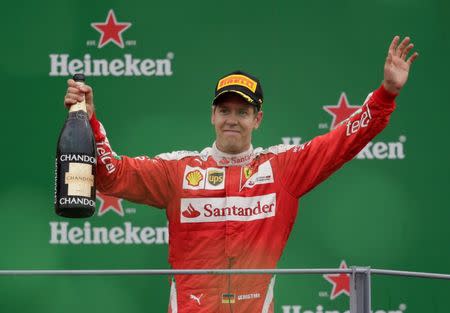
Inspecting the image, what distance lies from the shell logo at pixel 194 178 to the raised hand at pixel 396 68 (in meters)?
0.70

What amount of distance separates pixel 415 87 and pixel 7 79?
1828mm

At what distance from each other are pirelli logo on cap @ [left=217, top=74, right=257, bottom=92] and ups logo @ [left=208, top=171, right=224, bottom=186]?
0.30 meters

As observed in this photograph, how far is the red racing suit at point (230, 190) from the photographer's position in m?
3.22

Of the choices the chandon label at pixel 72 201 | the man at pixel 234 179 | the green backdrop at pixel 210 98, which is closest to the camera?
the chandon label at pixel 72 201

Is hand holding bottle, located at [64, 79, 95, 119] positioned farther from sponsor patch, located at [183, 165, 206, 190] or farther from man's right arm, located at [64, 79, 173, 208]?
sponsor patch, located at [183, 165, 206, 190]

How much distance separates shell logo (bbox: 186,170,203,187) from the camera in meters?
3.38

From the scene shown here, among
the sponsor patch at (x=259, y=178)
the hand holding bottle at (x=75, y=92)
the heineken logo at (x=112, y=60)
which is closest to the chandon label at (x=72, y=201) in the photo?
the hand holding bottle at (x=75, y=92)

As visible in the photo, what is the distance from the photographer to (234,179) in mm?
3359

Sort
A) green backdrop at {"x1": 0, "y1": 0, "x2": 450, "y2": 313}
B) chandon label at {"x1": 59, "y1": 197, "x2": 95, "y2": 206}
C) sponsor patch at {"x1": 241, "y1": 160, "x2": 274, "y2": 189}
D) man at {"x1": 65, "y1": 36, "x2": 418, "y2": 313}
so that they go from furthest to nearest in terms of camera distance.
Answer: green backdrop at {"x1": 0, "y1": 0, "x2": 450, "y2": 313} < sponsor patch at {"x1": 241, "y1": 160, "x2": 274, "y2": 189} < man at {"x1": 65, "y1": 36, "x2": 418, "y2": 313} < chandon label at {"x1": 59, "y1": 197, "x2": 95, "y2": 206}

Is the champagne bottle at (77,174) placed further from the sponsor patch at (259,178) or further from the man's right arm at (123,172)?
the sponsor patch at (259,178)

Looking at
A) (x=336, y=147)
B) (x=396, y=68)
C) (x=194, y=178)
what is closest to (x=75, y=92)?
(x=194, y=178)

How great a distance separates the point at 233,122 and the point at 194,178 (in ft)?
0.77

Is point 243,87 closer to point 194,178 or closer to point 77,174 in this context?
point 194,178

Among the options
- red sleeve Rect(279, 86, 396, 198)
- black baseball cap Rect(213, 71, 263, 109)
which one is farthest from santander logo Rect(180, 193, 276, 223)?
black baseball cap Rect(213, 71, 263, 109)
